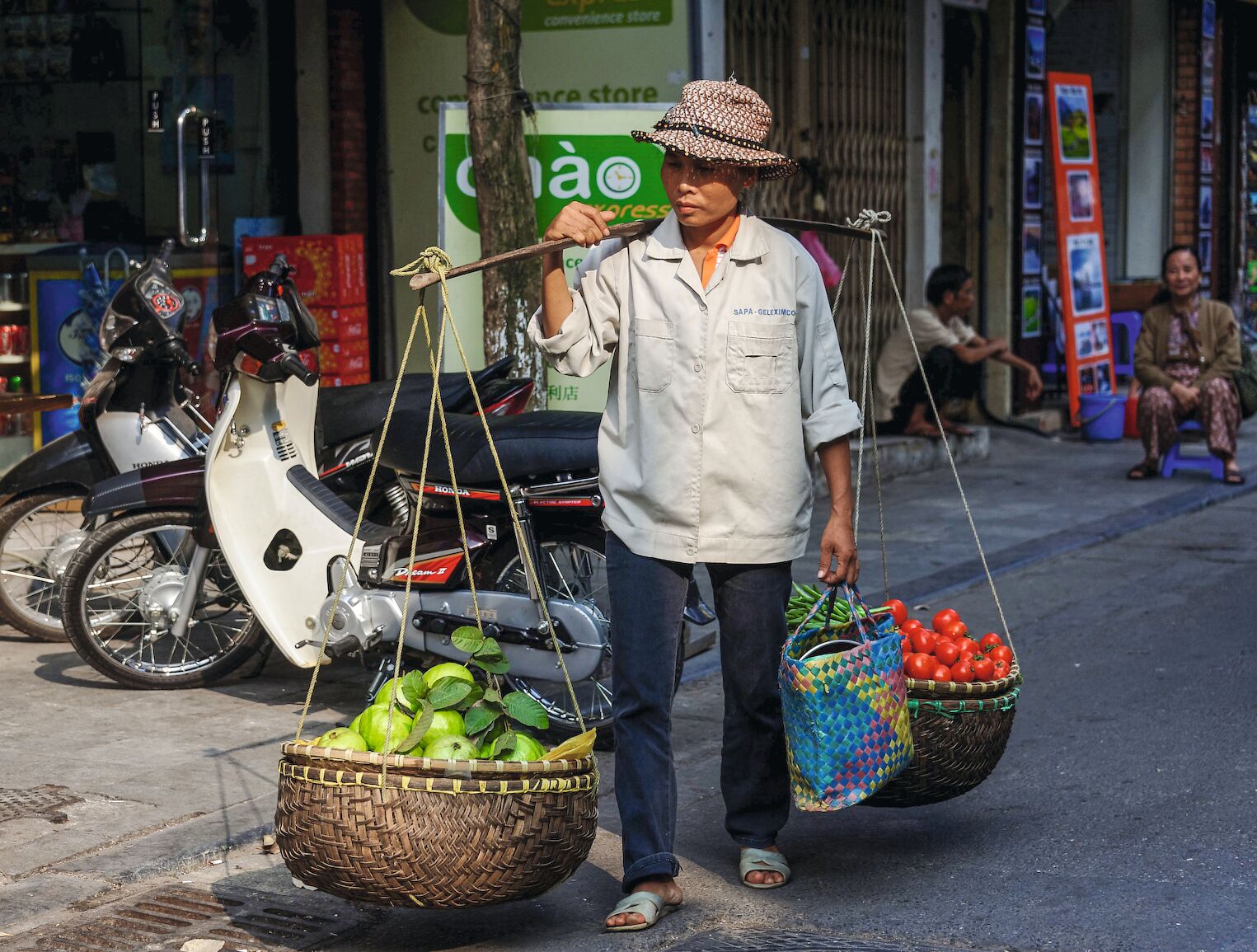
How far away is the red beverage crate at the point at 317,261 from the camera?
9.77 m

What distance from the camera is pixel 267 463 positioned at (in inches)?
237

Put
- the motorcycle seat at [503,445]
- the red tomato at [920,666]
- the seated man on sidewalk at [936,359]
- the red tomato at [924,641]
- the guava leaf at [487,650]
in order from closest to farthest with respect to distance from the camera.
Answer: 1. the guava leaf at [487,650]
2. the red tomato at [920,666]
3. the red tomato at [924,641]
4. the motorcycle seat at [503,445]
5. the seated man on sidewalk at [936,359]

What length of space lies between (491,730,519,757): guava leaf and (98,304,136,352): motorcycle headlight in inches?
127

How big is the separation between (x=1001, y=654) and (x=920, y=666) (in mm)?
302

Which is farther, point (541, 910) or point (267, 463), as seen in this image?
point (267, 463)

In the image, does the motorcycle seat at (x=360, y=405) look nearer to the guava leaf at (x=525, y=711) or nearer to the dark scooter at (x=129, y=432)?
the dark scooter at (x=129, y=432)

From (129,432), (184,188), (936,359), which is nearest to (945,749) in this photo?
(129,432)

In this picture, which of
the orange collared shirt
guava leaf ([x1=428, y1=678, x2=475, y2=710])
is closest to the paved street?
guava leaf ([x1=428, y1=678, x2=475, y2=710])

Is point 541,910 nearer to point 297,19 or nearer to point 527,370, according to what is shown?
point 527,370

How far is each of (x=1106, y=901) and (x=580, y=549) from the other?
2.12 meters

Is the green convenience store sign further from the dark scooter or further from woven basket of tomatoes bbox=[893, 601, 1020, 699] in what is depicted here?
woven basket of tomatoes bbox=[893, 601, 1020, 699]

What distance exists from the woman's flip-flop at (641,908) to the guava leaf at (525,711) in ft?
1.48

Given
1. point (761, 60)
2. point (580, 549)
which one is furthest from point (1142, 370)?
point (580, 549)

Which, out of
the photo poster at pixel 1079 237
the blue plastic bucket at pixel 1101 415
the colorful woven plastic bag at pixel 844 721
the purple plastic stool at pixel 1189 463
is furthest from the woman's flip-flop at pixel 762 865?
the photo poster at pixel 1079 237
